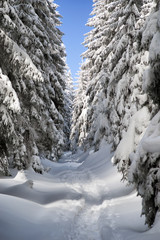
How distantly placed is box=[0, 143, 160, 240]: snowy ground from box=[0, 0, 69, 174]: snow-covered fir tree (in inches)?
69.8

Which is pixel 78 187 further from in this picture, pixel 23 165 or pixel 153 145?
pixel 153 145

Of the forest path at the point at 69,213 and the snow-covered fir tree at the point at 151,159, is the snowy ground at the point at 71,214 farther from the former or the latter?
the snow-covered fir tree at the point at 151,159

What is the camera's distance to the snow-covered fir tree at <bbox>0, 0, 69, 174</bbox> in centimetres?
741

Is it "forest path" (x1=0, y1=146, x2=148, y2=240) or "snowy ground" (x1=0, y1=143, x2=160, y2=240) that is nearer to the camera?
"snowy ground" (x1=0, y1=143, x2=160, y2=240)

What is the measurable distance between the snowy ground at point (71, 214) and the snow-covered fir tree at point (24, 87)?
5.82 ft

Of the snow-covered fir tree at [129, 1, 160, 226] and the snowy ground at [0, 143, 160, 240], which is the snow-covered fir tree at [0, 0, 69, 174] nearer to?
the snowy ground at [0, 143, 160, 240]

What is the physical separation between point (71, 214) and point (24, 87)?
21.9 ft

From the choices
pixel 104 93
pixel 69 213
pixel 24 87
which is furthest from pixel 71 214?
pixel 104 93

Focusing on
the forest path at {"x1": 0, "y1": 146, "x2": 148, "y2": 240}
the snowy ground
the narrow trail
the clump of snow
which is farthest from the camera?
the clump of snow

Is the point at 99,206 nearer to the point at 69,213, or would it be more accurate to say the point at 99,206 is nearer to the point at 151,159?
the point at 69,213

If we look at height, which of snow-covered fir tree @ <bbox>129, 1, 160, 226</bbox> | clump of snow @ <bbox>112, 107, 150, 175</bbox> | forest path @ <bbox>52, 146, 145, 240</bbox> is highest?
snow-covered fir tree @ <bbox>129, 1, 160, 226</bbox>

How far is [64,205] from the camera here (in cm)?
809

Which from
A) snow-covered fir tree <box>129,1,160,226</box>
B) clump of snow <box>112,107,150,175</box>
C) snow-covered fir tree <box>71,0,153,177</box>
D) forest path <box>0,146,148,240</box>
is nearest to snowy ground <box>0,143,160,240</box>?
forest path <box>0,146,148,240</box>

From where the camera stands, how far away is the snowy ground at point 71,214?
17.0 ft
